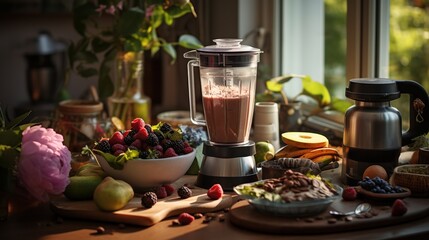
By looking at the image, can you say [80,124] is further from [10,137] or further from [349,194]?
[349,194]

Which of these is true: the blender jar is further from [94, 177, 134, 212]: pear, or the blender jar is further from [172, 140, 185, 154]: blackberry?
[94, 177, 134, 212]: pear

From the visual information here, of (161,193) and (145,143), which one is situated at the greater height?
(145,143)

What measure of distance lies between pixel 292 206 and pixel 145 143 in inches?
16.2

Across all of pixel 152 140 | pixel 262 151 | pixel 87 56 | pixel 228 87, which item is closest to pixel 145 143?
pixel 152 140

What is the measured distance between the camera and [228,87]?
5.92 ft

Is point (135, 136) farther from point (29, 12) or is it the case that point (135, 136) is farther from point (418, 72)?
point (29, 12)

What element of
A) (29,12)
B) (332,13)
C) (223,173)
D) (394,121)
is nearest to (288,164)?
(223,173)

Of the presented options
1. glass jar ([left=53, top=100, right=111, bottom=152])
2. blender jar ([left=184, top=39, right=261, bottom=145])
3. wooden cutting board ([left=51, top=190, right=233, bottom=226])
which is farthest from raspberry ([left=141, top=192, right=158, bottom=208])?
glass jar ([left=53, top=100, right=111, bottom=152])

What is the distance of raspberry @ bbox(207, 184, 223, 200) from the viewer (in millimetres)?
1671

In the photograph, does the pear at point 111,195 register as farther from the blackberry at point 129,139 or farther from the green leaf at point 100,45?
the green leaf at point 100,45

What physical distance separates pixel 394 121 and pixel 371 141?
0.07 metres

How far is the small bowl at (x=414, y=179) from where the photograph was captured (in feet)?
5.38

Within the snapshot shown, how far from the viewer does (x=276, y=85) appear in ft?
7.97

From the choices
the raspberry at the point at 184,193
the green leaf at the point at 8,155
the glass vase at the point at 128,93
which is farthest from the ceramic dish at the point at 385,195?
the glass vase at the point at 128,93
